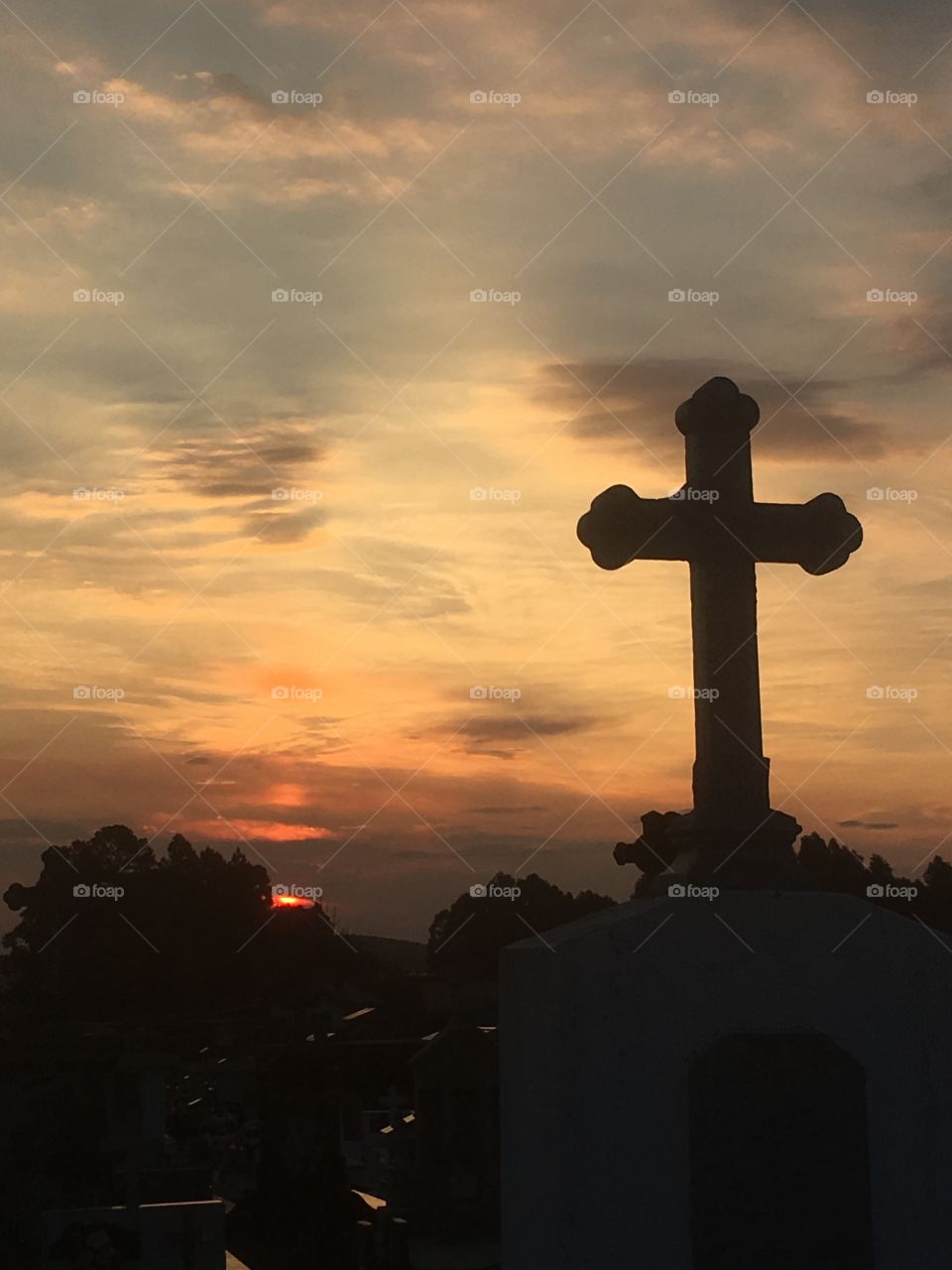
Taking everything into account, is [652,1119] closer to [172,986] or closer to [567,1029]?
[567,1029]

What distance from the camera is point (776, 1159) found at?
691cm

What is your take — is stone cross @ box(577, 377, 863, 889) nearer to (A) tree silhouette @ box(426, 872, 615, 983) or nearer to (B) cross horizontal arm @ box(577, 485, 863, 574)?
(B) cross horizontal arm @ box(577, 485, 863, 574)

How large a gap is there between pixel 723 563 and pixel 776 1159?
3.14m

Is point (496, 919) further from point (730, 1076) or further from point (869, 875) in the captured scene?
point (730, 1076)

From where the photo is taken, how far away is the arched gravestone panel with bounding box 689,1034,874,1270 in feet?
22.5

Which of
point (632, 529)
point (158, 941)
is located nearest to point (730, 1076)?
point (632, 529)

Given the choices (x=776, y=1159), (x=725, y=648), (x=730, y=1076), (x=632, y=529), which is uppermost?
(x=632, y=529)

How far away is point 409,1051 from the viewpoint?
883 inches

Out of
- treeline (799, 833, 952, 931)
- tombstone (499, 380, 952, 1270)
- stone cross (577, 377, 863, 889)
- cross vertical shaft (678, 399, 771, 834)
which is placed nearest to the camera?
tombstone (499, 380, 952, 1270)

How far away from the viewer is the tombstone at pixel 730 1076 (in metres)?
6.84

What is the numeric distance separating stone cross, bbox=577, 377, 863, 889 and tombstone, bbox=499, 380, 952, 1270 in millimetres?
31

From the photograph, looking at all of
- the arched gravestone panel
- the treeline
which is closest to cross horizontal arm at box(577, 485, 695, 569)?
the arched gravestone panel

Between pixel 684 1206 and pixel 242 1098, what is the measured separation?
15235 mm

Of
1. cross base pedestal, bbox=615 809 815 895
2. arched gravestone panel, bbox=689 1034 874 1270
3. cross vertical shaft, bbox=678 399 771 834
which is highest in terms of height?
cross vertical shaft, bbox=678 399 771 834
